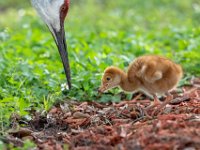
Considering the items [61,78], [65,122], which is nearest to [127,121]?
[65,122]

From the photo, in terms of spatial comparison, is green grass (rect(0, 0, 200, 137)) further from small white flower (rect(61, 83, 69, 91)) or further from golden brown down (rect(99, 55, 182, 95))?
golden brown down (rect(99, 55, 182, 95))

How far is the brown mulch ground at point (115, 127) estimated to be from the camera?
496 cm

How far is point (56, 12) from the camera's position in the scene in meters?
7.07

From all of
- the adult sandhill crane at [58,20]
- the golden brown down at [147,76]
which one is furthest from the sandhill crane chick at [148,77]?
the adult sandhill crane at [58,20]

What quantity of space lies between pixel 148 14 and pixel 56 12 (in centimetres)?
600

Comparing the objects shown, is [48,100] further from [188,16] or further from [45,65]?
[188,16]

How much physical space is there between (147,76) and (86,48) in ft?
8.17

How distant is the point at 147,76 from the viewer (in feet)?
20.7

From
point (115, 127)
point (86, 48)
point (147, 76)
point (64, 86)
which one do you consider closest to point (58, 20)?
point (64, 86)

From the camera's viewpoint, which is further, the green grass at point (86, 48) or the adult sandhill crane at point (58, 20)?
the adult sandhill crane at point (58, 20)

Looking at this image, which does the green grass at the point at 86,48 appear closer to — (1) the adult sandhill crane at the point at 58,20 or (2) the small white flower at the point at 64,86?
(2) the small white flower at the point at 64,86

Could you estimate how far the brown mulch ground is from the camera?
4.96 m

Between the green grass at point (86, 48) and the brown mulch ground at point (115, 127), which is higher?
the green grass at point (86, 48)

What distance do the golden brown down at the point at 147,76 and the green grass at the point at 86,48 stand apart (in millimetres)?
539
